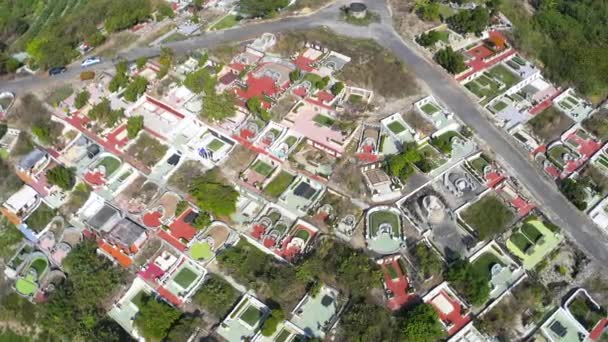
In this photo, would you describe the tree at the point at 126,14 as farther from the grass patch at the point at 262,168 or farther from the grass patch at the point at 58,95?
the grass patch at the point at 262,168

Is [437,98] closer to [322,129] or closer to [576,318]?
[322,129]

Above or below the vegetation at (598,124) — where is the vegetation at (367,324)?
below

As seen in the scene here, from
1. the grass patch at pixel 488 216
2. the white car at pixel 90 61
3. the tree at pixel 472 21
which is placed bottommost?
the grass patch at pixel 488 216

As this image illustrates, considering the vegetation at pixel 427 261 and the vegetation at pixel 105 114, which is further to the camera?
Answer: the vegetation at pixel 105 114

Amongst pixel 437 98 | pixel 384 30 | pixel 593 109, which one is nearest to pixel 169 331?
pixel 437 98

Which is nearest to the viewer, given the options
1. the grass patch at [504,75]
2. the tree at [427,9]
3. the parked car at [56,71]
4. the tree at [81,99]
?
the tree at [81,99]

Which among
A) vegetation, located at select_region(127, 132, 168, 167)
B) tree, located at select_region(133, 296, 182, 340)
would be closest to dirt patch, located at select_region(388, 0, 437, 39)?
vegetation, located at select_region(127, 132, 168, 167)

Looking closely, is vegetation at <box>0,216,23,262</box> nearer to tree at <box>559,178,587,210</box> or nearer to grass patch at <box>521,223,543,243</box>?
grass patch at <box>521,223,543,243</box>

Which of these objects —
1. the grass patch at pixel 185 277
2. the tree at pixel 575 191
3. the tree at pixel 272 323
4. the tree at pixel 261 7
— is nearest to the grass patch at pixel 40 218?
the grass patch at pixel 185 277
